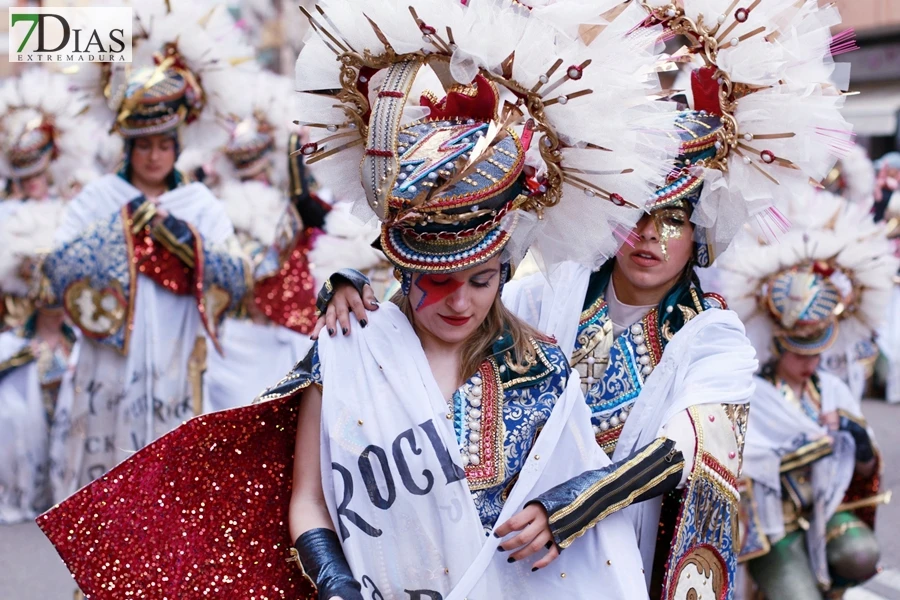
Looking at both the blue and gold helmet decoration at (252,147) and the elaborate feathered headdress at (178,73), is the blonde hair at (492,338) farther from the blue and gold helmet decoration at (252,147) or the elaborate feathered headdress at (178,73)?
the blue and gold helmet decoration at (252,147)

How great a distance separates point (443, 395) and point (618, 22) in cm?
92

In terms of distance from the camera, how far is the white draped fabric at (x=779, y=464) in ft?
18.0

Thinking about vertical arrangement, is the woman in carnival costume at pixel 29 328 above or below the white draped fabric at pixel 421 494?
below

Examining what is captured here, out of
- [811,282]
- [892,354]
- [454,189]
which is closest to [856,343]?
[811,282]

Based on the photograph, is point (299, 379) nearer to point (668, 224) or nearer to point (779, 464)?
point (668, 224)

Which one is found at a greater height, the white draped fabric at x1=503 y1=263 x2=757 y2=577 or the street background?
the white draped fabric at x1=503 y1=263 x2=757 y2=577

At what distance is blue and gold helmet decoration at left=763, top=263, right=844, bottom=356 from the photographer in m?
5.62

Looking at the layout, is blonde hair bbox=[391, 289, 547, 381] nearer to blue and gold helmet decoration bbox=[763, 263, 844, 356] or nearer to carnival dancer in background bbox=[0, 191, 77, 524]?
blue and gold helmet decoration bbox=[763, 263, 844, 356]

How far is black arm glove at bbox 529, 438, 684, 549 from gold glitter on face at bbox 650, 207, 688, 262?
609 millimetres

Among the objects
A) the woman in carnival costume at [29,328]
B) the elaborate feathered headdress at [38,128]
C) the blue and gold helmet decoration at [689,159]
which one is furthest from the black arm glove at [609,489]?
the elaborate feathered headdress at [38,128]

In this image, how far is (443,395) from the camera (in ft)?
9.43

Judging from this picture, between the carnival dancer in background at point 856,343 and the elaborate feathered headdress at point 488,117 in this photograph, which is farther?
the carnival dancer in background at point 856,343

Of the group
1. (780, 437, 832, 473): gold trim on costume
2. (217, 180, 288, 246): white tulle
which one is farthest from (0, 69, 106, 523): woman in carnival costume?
(780, 437, 832, 473): gold trim on costume

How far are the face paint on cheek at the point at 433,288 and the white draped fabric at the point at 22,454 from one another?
5812 millimetres
